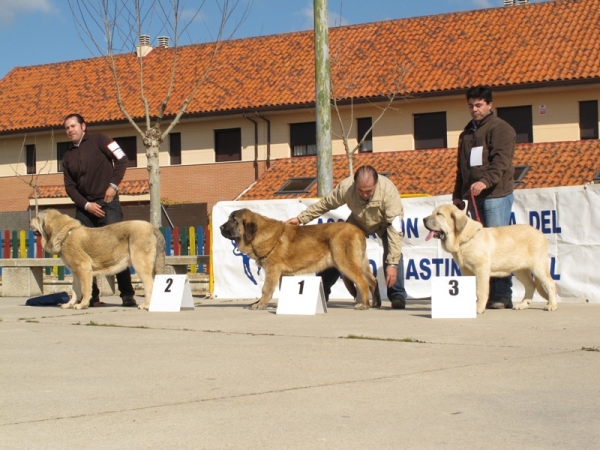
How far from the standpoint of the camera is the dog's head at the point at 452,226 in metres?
9.69

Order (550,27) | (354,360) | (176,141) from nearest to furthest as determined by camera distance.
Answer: (354,360) < (550,27) < (176,141)

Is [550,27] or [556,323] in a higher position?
[550,27]

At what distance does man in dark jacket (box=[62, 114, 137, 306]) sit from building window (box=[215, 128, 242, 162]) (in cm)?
2876

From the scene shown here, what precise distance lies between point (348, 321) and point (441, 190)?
2412 cm

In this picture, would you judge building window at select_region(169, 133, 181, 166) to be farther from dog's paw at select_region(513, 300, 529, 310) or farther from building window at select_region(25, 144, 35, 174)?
dog's paw at select_region(513, 300, 529, 310)

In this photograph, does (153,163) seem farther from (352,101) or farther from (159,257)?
(352,101)

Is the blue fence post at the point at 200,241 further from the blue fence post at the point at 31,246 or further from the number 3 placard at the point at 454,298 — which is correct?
the number 3 placard at the point at 454,298

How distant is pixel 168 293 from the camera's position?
11.1m

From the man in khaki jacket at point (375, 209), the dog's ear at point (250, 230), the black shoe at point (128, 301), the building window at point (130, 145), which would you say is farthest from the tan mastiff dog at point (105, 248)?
the building window at point (130, 145)

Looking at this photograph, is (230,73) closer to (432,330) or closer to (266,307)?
(266,307)

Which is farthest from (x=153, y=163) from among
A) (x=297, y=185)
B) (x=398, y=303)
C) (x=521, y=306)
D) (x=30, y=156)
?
(x=30, y=156)

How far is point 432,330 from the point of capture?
837 cm

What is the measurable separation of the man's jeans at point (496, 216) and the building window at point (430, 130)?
26.5m

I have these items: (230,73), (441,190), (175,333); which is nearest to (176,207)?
Answer: (230,73)
